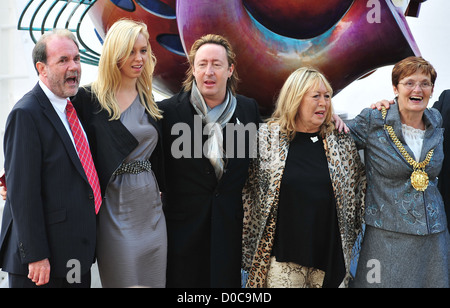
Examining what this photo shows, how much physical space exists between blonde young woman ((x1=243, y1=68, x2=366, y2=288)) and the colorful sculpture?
2.36ft

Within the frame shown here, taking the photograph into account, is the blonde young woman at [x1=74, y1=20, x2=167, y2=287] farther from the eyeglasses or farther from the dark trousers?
the eyeglasses

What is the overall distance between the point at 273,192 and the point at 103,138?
83 cm

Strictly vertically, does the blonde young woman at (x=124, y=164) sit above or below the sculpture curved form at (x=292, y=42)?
below

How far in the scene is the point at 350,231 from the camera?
2.39 metres

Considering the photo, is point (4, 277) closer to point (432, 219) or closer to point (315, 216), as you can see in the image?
point (315, 216)

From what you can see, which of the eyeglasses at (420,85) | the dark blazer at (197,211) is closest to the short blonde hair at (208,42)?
the dark blazer at (197,211)

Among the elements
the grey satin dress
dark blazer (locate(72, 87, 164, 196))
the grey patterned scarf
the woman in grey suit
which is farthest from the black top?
dark blazer (locate(72, 87, 164, 196))

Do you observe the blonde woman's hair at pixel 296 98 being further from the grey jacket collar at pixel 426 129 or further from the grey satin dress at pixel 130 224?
the grey satin dress at pixel 130 224

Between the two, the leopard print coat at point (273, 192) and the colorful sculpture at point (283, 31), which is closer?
the leopard print coat at point (273, 192)

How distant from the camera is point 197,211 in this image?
230 cm

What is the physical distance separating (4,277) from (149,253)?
2.21m

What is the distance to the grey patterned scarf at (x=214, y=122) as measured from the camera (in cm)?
227

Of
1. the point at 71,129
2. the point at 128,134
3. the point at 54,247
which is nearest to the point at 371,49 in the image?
the point at 128,134

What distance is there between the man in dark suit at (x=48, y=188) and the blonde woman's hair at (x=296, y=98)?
97cm
